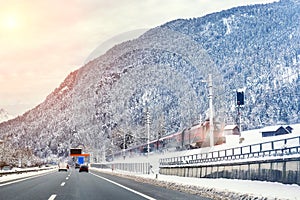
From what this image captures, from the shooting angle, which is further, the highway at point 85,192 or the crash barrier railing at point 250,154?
the crash barrier railing at point 250,154

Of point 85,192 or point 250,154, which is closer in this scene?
point 85,192

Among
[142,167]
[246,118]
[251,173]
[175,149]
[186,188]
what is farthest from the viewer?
[246,118]

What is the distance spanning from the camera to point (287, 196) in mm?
10867

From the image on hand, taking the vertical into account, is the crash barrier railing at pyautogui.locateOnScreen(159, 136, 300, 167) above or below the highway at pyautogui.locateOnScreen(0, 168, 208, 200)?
above

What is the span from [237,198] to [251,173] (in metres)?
4.48

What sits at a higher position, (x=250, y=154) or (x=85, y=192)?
(x=250, y=154)

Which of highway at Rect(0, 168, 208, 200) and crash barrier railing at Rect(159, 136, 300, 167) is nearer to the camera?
highway at Rect(0, 168, 208, 200)

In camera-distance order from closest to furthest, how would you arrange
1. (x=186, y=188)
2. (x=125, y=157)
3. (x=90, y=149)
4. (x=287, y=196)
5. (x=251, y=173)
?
(x=287, y=196)
(x=251, y=173)
(x=186, y=188)
(x=125, y=157)
(x=90, y=149)

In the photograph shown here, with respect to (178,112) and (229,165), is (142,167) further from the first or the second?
(178,112)

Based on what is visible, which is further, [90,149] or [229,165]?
[90,149]

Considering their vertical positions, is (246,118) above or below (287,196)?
above

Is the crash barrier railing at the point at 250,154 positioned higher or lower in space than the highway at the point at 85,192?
higher

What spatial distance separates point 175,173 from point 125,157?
8256 centimetres

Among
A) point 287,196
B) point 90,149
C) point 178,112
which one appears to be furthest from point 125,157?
point 287,196
